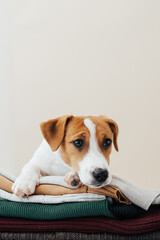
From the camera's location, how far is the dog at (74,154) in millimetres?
1111

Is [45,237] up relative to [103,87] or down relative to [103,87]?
down

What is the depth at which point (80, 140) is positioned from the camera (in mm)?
1296

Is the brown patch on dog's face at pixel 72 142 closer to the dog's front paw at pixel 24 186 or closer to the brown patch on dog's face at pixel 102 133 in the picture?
the brown patch on dog's face at pixel 102 133

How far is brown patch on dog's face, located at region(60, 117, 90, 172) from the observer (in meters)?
1.28

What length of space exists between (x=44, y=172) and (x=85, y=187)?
38 centimetres

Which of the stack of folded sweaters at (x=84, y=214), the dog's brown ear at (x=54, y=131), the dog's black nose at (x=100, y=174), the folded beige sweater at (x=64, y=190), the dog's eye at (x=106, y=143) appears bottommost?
the stack of folded sweaters at (x=84, y=214)

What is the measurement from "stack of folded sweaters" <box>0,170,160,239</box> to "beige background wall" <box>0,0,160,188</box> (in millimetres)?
1712

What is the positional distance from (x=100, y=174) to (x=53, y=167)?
385 mm

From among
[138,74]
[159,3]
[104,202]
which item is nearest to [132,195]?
[104,202]

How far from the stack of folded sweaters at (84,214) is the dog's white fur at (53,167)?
0.04 m

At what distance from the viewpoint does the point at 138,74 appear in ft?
9.03

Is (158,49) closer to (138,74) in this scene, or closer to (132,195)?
(138,74)

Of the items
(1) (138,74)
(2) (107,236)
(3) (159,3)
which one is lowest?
(2) (107,236)

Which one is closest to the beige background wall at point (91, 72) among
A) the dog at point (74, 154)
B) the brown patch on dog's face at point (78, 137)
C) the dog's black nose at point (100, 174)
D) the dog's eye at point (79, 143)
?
the dog at point (74, 154)
